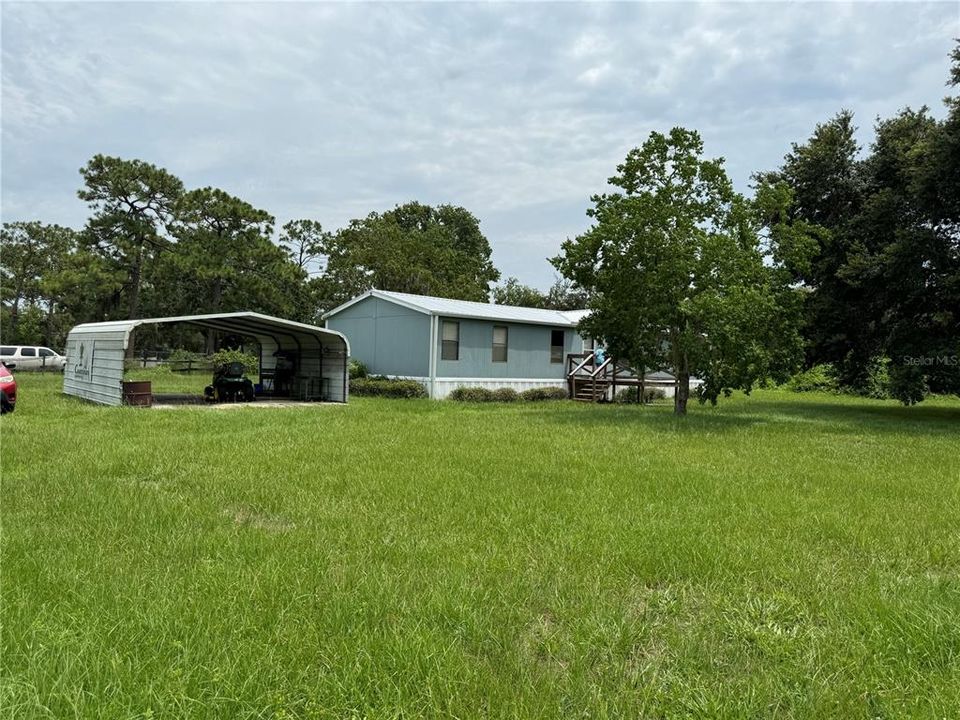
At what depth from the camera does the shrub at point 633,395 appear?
21906mm

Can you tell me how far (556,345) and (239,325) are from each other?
410 inches

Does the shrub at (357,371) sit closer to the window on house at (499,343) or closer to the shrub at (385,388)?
the shrub at (385,388)

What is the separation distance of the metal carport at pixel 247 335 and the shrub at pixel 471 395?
11.5ft

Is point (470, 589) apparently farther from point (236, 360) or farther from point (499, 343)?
point (236, 360)

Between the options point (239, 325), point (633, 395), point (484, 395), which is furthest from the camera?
point (633, 395)

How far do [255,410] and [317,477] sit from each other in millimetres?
8361

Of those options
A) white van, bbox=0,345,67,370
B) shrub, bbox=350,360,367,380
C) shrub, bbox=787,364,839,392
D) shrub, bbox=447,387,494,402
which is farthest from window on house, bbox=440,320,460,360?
white van, bbox=0,345,67,370

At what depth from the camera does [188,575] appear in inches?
145

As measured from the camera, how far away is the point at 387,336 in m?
20.9

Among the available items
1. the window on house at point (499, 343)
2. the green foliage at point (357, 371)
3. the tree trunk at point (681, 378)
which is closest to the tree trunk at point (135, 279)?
the green foliage at point (357, 371)

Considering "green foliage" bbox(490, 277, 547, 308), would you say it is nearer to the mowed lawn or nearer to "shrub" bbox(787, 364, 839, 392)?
"shrub" bbox(787, 364, 839, 392)

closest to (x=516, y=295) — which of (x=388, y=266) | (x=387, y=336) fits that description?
(x=388, y=266)

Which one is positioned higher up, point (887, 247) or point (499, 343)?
point (887, 247)

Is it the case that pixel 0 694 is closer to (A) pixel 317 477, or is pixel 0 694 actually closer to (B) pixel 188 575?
(B) pixel 188 575
